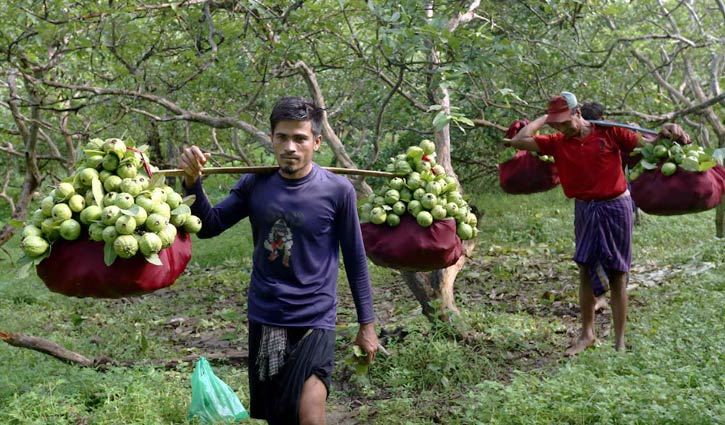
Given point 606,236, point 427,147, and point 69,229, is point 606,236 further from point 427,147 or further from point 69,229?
point 69,229

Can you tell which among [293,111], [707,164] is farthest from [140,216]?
[707,164]

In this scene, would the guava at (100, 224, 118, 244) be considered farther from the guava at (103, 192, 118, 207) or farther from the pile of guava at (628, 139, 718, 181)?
A: the pile of guava at (628, 139, 718, 181)

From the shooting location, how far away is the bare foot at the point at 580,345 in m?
5.08

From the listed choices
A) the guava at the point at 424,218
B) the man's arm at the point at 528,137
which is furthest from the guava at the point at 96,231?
the man's arm at the point at 528,137

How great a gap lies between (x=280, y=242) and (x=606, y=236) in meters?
2.80

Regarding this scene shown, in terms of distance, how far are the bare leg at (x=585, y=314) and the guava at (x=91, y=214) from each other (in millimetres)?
3539

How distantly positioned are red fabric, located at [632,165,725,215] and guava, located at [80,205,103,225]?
10.5 ft

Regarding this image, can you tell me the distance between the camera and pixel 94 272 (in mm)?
2531

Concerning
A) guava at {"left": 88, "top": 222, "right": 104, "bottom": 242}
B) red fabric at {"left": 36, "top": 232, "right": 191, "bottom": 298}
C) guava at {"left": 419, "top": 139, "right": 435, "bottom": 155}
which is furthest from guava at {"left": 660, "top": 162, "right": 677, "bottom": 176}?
guava at {"left": 88, "top": 222, "right": 104, "bottom": 242}

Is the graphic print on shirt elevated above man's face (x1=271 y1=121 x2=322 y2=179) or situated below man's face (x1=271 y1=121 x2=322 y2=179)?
below

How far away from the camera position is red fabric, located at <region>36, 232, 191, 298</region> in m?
2.54

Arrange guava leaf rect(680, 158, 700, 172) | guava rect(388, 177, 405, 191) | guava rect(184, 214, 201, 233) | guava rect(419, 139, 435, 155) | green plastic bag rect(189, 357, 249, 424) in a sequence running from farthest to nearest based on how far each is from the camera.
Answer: guava leaf rect(680, 158, 700, 172) → green plastic bag rect(189, 357, 249, 424) → guava rect(419, 139, 435, 155) → guava rect(388, 177, 405, 191) → guava rect(184, 214, 201, 233)

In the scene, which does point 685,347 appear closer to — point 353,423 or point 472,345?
point 472,345

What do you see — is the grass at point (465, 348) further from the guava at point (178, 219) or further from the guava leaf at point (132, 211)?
the guava leaf at point (132, 211)
